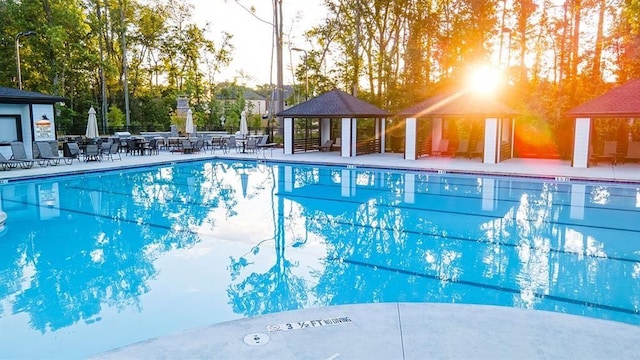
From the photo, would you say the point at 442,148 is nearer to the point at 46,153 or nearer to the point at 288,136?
the point at 288,136

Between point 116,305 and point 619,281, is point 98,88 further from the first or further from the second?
point 619,281

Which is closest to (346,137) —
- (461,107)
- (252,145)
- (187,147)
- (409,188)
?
(252,145)

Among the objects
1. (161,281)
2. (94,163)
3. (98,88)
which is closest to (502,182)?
(161,281)

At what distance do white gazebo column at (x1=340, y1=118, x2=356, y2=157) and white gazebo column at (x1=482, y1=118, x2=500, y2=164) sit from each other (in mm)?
5349

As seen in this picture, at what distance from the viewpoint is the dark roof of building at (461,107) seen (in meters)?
17.7

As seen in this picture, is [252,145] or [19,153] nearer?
[19,153]

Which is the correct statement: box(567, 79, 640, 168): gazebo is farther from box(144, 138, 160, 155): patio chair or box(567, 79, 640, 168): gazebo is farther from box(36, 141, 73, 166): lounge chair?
box(36, 141, 73, 166): lounge chair

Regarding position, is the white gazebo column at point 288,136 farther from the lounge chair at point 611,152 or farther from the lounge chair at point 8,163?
the lounge chair at point 611,152

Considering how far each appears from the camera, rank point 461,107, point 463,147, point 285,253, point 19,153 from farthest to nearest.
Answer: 1. point 463,147
2. point 461,107
3. point 19,153
4. point 285,253

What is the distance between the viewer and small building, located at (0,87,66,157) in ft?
52.7

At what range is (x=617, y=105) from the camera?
50.4 feet

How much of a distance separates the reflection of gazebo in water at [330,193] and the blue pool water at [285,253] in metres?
0.08

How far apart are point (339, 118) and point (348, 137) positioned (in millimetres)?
1507

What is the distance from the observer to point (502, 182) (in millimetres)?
13922
